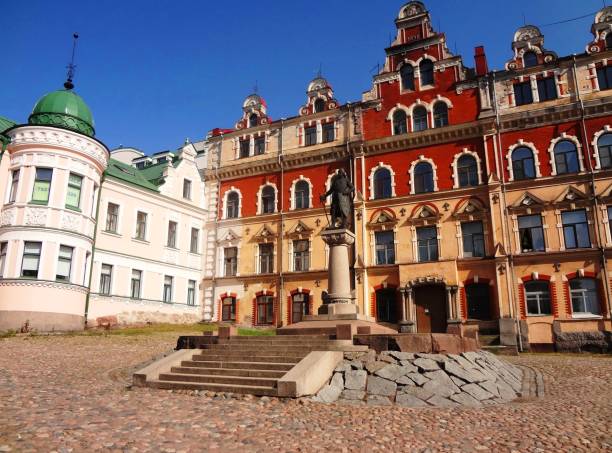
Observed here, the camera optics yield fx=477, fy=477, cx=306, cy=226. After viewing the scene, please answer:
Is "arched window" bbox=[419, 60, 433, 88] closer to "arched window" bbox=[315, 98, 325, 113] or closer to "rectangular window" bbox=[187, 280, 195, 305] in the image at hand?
"arched window" bbox=[315, 98, 325, 113]

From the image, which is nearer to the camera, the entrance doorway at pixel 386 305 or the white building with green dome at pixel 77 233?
the white building with green dome at pixel 77 233

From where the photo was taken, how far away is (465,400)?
10602 millimetres

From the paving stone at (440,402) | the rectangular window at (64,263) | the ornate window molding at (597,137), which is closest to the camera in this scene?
the paving stone at (440,402)

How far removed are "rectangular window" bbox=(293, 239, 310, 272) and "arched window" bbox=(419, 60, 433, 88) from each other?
13500 mm

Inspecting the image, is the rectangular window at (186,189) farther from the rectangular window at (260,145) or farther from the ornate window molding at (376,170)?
the ornate window molding at (376,170)

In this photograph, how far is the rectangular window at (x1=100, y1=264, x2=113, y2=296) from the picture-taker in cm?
2898

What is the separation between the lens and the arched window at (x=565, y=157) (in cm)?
2747

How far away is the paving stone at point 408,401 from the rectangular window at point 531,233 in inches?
777

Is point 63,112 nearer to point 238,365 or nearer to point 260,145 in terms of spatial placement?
point 260,145

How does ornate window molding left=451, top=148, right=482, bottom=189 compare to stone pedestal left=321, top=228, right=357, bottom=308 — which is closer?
stone pedestal left=321, top=228, right=357, bottom=308

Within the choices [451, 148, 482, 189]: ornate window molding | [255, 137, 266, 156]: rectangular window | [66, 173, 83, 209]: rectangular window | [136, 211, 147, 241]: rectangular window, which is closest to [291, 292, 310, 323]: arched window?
[136, 211, 147, 241]: rectangular window

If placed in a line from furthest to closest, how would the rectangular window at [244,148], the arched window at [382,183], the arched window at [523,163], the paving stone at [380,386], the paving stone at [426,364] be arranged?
the rectangular window at [244,148] < the arched window at [382,183] < the arched window at [523,163] < the paving stone at [426,364] < the paving stone at [380,386]

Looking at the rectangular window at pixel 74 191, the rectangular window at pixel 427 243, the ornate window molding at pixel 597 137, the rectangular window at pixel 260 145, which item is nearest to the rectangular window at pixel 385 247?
the rectangular window at pixel 427 243

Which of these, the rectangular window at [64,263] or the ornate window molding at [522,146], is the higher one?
the ornate window molding at [522,146]
